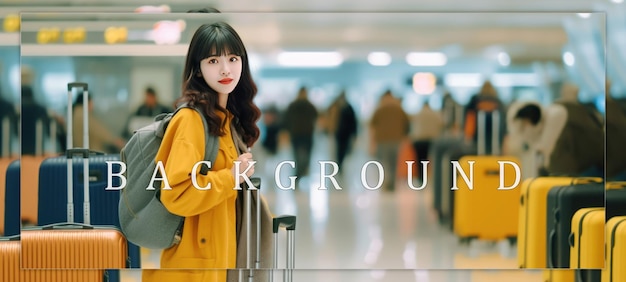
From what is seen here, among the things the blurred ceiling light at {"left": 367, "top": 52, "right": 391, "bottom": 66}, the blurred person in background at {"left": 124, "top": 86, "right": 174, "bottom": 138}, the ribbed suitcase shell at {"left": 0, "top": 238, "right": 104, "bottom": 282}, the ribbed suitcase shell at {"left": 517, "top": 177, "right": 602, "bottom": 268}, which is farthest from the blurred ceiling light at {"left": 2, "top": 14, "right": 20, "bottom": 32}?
the ribbed suitcase shell at {"left": 517, "top": 177, "right": 602, "bottom": 268}

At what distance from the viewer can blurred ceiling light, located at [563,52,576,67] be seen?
3922mm

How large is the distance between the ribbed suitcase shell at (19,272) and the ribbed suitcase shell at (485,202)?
1738 millimetres

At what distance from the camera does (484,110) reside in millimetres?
3959

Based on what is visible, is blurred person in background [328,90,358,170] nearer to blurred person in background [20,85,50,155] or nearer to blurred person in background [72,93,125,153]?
blurred person in background [72,93,125,153]

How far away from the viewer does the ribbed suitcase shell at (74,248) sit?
396 centimetres

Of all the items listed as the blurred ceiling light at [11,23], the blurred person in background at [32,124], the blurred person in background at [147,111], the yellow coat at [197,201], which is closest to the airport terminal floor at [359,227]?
the yellow coat at [197,201]

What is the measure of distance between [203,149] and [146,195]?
363mm

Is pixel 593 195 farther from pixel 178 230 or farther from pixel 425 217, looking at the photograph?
pixel 178 230

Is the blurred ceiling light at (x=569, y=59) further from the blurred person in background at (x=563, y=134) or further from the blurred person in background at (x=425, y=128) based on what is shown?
the blurred person in background at (x=425, y=128)

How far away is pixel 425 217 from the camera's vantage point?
13.1 ft

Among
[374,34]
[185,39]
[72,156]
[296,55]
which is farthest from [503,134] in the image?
[72,156]

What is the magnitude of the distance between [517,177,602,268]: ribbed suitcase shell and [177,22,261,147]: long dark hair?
→ 1.37 m

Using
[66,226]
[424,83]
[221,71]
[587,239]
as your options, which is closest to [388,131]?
[424,83]

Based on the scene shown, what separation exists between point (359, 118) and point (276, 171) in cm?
45
